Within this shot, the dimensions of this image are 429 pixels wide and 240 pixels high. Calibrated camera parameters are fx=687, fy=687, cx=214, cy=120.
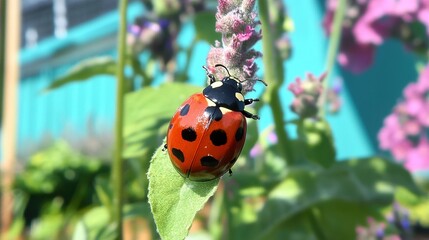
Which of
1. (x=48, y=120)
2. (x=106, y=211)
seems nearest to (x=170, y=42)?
(x=106, y=211)

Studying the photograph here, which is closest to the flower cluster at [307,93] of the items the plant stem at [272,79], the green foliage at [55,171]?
the plant stem at [272,79]

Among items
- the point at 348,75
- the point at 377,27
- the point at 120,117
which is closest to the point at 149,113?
the point at 120,117

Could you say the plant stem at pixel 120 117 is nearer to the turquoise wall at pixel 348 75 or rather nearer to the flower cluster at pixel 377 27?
the flower cluster at pixel 377 27

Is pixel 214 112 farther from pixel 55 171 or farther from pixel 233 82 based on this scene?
pixel 55 171

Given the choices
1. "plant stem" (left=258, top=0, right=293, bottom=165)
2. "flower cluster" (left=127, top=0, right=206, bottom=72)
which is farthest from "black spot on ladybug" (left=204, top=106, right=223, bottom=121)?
"flower cluster" (left=127, top=0, right=206, bottom=72)

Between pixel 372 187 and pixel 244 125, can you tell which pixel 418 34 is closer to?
pixel 372 187
